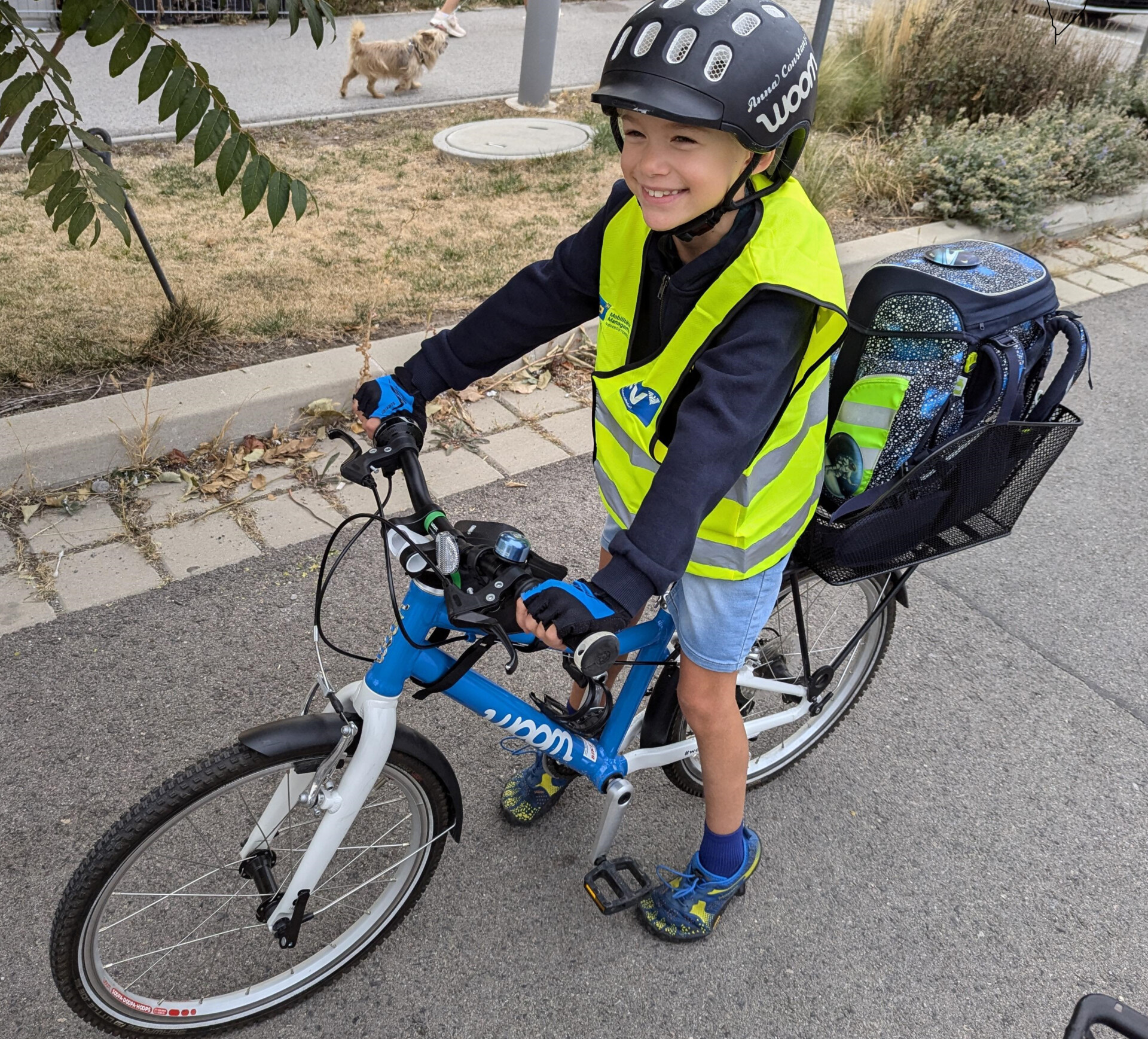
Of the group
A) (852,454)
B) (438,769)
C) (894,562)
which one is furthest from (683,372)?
(438,769)

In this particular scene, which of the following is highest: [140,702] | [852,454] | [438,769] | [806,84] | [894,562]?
[806,84]

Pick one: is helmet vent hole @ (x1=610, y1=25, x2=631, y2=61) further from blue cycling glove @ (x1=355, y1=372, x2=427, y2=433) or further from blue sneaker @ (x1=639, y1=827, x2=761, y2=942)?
blue sneaker @ (x1=639, y1=827, x2=761, y2=942)

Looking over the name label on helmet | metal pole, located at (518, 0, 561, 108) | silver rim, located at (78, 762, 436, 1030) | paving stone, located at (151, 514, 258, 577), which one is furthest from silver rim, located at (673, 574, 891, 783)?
metal pole, located at (518, 0, 561, 108)

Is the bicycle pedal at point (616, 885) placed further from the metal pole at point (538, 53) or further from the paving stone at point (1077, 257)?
the metal pole at point (538, 53)

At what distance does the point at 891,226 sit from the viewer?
651cm

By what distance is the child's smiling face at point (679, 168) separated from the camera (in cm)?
179

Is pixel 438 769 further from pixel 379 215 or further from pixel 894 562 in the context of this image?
pixel 379 215

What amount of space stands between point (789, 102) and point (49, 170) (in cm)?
227

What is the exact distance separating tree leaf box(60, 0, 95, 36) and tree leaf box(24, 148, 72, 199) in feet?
1.74

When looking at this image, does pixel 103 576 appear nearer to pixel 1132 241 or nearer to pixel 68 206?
pixel 68 206

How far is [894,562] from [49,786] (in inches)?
88.4

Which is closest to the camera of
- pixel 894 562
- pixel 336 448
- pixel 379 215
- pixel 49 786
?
pixel 894 562

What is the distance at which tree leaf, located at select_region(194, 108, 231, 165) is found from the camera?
267cm

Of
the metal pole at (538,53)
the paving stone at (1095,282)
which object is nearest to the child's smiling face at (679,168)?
the paving stone at (1095,282)
